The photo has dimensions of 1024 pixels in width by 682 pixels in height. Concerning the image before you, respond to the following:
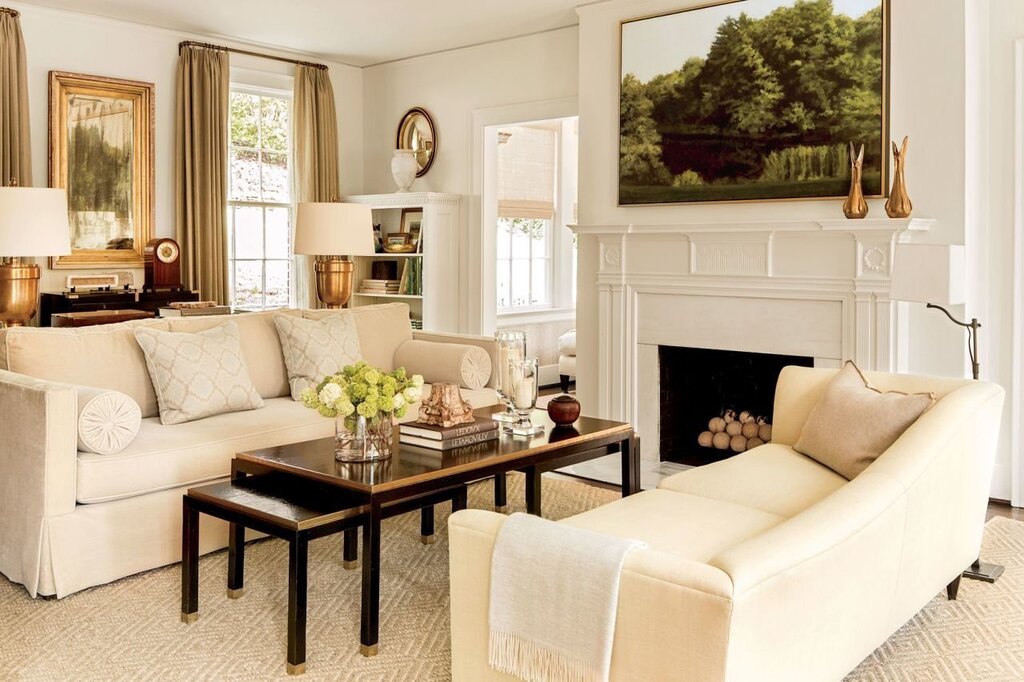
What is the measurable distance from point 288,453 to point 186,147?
157 inches

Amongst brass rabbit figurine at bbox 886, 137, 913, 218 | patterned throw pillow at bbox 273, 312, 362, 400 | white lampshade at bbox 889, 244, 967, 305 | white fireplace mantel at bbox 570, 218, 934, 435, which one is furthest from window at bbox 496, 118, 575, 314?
white lampshade at bbox 889, 244, 967, 305

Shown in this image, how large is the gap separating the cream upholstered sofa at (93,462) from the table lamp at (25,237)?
438mm

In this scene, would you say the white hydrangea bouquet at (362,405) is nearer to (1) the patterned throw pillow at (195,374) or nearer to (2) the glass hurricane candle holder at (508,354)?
(2) the glass hurricane candle holder at (508,354)

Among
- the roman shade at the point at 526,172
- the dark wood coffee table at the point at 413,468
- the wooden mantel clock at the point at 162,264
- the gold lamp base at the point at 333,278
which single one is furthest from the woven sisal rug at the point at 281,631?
the roman shade at the point at 526,172

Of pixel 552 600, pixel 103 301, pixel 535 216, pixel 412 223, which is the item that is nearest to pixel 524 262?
pixel 535 216

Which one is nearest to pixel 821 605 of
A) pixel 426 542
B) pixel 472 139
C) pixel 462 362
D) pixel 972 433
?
pixel 972 433

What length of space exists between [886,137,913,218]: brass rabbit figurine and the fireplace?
43.6 inches

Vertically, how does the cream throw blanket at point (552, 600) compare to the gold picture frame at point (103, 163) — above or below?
below

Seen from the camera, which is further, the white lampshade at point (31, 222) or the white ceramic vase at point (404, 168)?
the white ceramic vase at point (404, 168)

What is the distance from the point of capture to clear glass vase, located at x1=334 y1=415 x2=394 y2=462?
302 centimetres

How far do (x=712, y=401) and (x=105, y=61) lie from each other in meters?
4.47

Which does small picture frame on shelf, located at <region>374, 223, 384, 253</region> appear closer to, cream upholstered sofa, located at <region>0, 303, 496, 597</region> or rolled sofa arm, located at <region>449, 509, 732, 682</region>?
cream upholstered sofa, located at <region>0, 303, 496, 597</region>

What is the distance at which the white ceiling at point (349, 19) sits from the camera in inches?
227

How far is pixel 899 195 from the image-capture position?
14.1 ft
